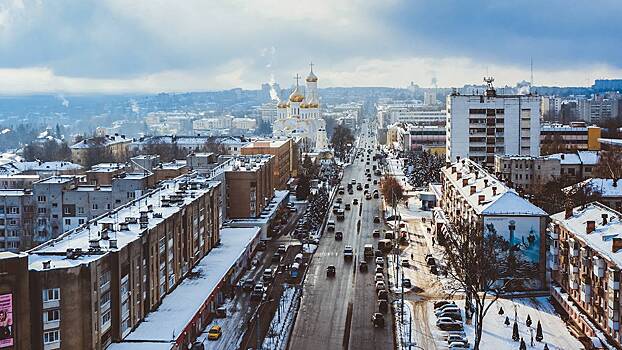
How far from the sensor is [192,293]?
80.5 feet

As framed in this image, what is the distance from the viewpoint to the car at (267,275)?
29.4 metres

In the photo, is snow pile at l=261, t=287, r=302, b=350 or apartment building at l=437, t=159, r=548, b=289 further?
apartment building at l=437, t=159, r=548, b=289

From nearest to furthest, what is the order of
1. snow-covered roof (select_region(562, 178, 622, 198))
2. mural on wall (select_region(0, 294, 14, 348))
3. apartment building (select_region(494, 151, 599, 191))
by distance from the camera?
mural on wall (select_region(0, 294, 14, 348))
snow-covered roof (select_region(562, 178, 622, 198))
apartment building (select_region(494, 151, 599, 191))

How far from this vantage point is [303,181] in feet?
169

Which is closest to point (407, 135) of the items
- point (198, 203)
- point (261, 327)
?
point (198, 203)

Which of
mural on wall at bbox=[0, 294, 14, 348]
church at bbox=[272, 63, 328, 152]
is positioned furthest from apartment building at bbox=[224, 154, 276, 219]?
church at bbox=[272, 63, 328, 152]

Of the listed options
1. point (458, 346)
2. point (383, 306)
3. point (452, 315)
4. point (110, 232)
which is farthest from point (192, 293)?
→ point (458, 346)

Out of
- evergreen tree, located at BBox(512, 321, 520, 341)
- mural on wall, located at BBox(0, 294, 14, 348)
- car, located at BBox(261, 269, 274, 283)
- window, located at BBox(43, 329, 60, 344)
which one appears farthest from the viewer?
car, located at BBox(261, 269, 274, 283)

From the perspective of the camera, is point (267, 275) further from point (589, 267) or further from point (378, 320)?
point (589, 267)

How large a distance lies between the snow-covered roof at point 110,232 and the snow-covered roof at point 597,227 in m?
12.3

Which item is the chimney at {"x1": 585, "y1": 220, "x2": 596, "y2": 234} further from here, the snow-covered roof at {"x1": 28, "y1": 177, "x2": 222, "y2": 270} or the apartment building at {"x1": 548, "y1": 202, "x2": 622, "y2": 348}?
the snow-covered roof at {"x1": 28, "y1": 177, "x2": 222, "y2": 270}

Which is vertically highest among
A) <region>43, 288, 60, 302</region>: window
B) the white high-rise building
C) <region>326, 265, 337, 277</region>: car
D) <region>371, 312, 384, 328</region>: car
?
the white high-rise building

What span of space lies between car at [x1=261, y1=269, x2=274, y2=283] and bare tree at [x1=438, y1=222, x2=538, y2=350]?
6.53 metres

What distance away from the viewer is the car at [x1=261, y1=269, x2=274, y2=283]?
29.4m
